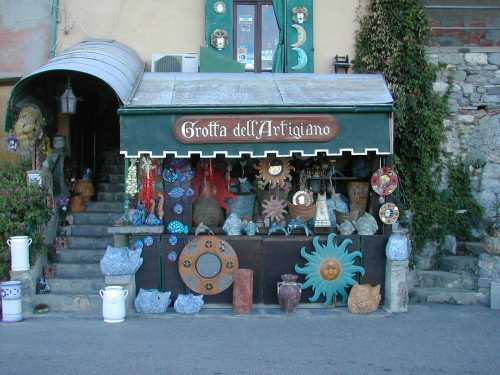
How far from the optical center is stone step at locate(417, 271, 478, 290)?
9.29 meters

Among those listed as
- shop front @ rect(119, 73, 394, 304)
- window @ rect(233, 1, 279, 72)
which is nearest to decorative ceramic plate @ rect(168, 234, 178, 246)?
shop front @ rect(119, 73, 394, 304)

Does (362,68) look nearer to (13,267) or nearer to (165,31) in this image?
(165,31)

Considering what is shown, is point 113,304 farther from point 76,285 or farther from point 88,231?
point 88,231

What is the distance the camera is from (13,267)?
8.15 meters

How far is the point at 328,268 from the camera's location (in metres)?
8.46

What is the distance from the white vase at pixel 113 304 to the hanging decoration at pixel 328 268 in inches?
103

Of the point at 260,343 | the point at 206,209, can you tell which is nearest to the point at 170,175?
the point at 206,209

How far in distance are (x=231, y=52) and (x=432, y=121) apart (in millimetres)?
3794

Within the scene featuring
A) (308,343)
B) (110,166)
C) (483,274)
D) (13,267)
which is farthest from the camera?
(110,166)

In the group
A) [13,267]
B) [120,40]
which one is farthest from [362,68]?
[13,267]

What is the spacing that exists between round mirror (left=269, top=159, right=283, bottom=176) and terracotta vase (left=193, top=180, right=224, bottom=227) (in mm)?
1050

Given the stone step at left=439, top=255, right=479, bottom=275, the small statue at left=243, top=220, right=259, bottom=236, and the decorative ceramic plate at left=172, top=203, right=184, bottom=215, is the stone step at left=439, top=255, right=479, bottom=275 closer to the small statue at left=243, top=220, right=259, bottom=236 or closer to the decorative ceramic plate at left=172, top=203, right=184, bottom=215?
the small statue at left=243, top=220, right=259, bottom=236

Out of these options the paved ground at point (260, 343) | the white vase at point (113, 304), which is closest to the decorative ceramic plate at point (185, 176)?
the white vase at point (113, 304)

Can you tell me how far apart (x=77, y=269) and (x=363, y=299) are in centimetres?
461
